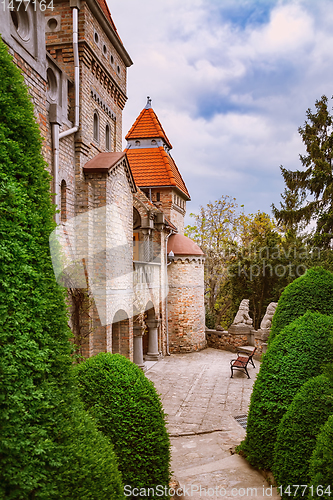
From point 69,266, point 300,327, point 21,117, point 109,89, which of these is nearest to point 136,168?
point 109,89

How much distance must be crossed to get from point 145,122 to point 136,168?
132 inches

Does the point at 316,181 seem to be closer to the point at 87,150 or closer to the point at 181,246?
the point at 181,246

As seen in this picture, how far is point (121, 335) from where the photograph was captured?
1198 cm

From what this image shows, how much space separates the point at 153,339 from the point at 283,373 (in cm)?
1178

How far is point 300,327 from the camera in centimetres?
623

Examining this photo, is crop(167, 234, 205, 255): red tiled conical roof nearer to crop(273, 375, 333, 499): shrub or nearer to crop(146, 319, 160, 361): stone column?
crop(146, 319, 160, 361): stone column

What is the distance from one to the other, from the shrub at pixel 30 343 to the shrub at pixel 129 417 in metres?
1.17

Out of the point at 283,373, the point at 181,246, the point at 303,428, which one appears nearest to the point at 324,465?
the point at 303,428

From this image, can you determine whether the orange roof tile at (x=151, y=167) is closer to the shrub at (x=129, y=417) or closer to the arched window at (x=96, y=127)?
the arched window at (x=96, y=127)

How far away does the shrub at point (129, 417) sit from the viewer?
432cm

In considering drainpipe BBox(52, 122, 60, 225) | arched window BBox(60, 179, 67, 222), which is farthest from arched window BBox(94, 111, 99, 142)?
drainpipe BBox(52, 122, 60, 225)

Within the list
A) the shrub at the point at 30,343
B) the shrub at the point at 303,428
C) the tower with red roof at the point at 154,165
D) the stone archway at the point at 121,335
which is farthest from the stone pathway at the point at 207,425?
the tower with red roof at the point at 154,165

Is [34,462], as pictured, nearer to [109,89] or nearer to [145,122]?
[109,89]

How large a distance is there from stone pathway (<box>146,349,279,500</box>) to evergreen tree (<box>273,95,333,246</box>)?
28.7 ft
